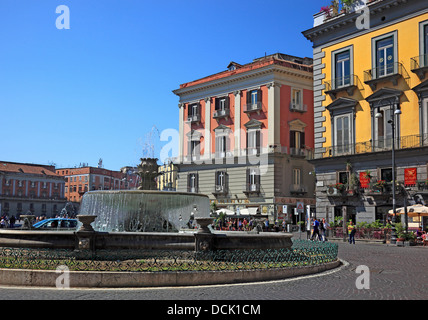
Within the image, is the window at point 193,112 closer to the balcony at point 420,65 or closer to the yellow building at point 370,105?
the yellow building at point 370,105

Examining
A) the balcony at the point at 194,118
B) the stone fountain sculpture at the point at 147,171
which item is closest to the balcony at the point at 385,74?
the stone fountain sculpture at the point at 147,171

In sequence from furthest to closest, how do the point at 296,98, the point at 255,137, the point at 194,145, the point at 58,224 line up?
the point at 194,145
the point at 296,98
the point at 255,137
the point at 58,224

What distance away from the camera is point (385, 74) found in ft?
103

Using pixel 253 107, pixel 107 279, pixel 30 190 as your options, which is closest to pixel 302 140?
pixel 253 107

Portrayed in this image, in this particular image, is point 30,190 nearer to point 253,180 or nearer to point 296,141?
point 253,180

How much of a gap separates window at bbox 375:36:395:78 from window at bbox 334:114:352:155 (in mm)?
3633

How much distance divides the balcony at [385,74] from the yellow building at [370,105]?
0.02 metres

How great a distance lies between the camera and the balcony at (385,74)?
3028 centimetres

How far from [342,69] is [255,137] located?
13816 mm

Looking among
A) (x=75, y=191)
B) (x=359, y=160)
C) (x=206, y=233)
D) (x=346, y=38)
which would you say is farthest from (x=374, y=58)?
(x=75, y=191)

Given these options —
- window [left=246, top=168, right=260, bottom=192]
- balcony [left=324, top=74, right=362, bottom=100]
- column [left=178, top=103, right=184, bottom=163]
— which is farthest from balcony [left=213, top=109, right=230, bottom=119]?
balcony [left=324, top=74, right=362, bottom=100]

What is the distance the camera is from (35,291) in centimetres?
932
